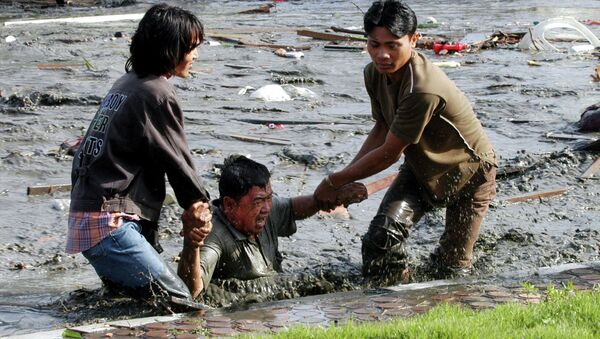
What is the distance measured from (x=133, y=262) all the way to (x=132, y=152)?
2.07 ft

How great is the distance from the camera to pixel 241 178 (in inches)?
266

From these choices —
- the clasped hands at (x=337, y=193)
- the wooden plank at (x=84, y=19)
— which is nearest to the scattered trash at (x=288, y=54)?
the wooden plank at (x=84, y=19)

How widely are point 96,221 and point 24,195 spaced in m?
4.25

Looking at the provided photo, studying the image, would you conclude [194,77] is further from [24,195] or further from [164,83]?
[164,83]

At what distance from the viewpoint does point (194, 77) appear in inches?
648

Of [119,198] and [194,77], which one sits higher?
[119,198]

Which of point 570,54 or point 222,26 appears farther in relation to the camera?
point 222,26

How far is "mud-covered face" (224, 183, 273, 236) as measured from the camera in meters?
6.74

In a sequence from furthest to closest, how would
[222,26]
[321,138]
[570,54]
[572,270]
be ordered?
[222,26]
[570,54]
[321,138]
[572,270]

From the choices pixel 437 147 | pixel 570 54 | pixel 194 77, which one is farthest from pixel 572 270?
pixel 570 54

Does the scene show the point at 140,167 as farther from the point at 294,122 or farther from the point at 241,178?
the point at 294,122

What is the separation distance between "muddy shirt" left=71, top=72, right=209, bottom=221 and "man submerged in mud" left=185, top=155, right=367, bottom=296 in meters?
0.64

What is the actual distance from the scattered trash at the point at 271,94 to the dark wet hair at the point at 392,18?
7939 millimetres

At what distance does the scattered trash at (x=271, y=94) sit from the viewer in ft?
48.0
